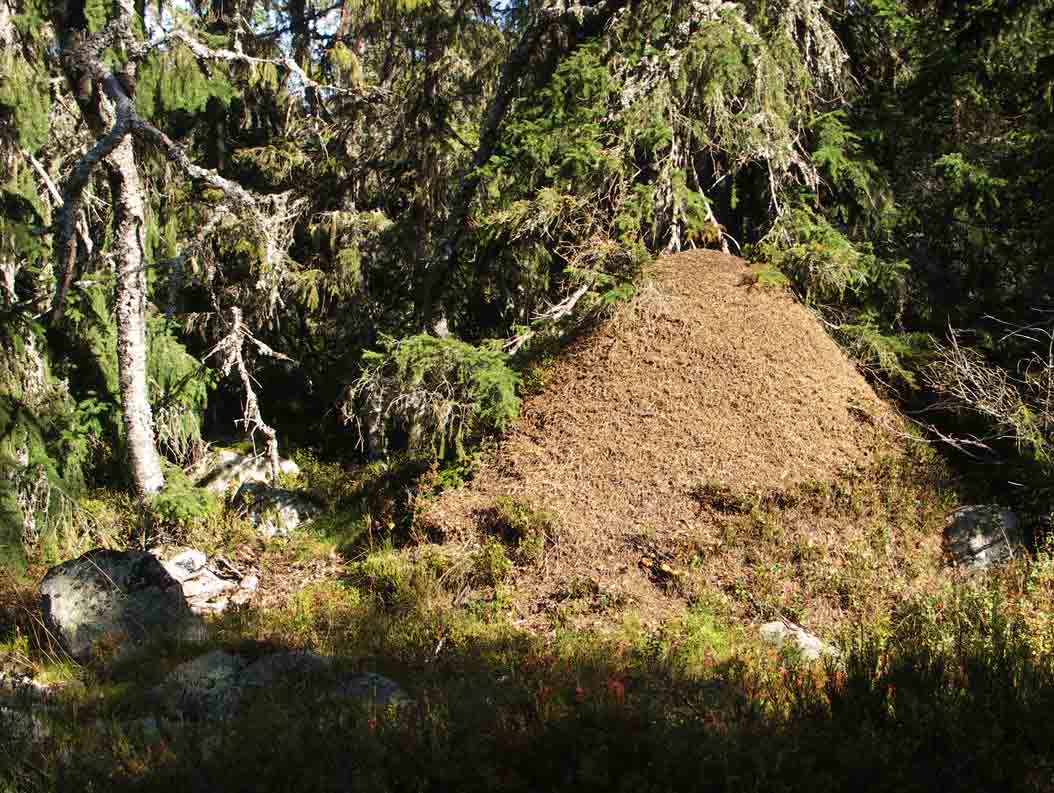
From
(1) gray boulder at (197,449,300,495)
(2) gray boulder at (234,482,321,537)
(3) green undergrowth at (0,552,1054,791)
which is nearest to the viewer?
(3) green undergrowth at (0,552,1054,791)

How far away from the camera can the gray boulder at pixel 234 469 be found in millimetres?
12117

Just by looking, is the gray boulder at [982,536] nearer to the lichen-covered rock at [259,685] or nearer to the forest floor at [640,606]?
the forest floor at [640,606]

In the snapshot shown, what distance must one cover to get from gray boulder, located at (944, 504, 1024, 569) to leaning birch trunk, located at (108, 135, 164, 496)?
28.8ft

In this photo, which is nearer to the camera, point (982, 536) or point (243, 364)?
point (982, 536)

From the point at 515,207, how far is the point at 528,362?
6.07 feet

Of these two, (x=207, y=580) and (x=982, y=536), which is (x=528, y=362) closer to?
(x=207, y=580)

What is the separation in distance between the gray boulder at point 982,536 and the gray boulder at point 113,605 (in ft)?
23.1

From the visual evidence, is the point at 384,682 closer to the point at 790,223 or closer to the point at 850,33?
the point at 790,223

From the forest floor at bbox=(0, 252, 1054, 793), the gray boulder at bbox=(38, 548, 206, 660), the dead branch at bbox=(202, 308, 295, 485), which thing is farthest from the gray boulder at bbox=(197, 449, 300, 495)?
the gray boulder at bbox=(38, 548, 206, 660)

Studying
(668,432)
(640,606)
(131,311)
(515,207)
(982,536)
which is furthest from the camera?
(515,207)

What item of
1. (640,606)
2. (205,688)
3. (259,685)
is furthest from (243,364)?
(640,606)

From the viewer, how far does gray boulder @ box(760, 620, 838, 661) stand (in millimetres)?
6648

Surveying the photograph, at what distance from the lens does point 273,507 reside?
10781 millimetres

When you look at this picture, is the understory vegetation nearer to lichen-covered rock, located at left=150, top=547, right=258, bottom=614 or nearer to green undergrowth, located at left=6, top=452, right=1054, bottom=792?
green undergrowth, located at left=6, top=452, right=1054, bottom=792
